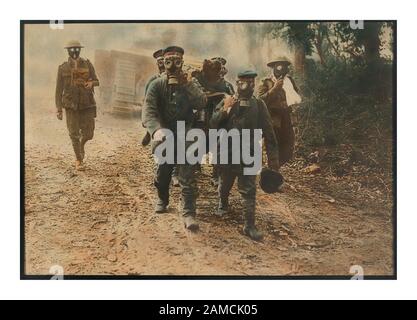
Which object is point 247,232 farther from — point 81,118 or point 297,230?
point 81,118

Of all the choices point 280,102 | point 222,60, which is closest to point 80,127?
point 222,60

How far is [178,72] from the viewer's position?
492 centimetres

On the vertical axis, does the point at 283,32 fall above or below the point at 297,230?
above

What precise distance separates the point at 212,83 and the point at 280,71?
0.69 m

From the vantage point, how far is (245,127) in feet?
16.3

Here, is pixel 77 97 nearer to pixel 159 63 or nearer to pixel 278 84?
pixel 159 63

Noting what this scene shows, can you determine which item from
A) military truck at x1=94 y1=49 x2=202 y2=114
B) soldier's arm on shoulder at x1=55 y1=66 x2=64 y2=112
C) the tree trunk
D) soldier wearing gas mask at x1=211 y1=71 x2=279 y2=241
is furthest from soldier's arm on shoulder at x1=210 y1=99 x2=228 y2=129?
soldier's arm on shoulder at x1=55 y1=66 x2=64 y2=112

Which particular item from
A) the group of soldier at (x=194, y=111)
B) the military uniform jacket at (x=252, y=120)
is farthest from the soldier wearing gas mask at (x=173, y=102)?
the military uniform jacket at (x=252, y=120)

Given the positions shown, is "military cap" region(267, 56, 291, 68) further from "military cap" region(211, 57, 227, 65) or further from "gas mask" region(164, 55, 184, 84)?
"gas mask" region(164, 55, 184, 84)

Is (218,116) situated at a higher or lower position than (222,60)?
lower

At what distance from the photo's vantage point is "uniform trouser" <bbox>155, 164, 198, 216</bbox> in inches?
196

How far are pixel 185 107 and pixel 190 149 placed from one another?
42cm
